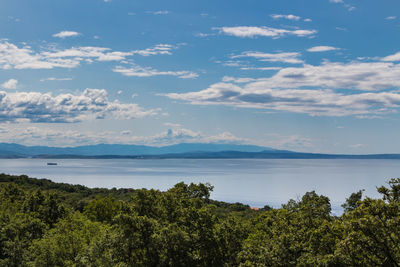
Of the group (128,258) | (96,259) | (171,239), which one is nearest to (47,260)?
(96,259)

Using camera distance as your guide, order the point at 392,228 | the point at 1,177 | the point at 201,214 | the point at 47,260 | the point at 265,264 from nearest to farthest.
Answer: the point at 392,228 < the point at 265,264 < the point at 201,214 < the point at 47,260 < the point at 1,177

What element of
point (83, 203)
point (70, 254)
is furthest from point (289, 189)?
point (70, 254)

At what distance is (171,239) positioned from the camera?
2319cm

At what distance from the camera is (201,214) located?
84.7 feet

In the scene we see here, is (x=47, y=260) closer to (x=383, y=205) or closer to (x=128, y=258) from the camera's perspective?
(x=128, y=258)

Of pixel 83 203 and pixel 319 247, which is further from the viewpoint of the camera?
pixel 83 203

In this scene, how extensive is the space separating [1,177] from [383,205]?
360ft

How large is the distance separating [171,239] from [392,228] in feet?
43.3

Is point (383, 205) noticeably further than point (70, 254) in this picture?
No

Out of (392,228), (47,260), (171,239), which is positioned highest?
(392,228)

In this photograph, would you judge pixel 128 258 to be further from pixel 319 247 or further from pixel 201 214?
pixel 319 247

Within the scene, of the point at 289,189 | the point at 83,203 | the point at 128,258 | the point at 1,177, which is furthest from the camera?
the point at 289,189

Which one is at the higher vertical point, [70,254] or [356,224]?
[356,224]

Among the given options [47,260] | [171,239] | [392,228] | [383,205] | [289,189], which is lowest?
[289,189]
